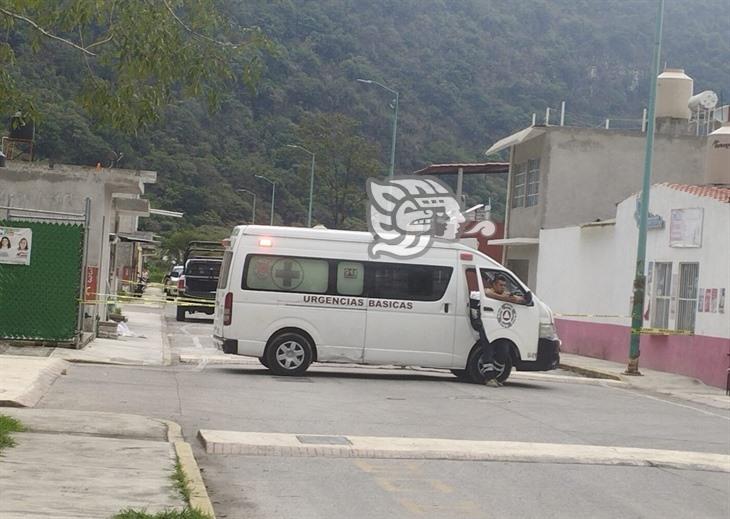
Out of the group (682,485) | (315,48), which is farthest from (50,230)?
(315,48)

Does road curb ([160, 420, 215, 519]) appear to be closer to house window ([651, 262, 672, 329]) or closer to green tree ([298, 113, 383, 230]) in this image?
house window ([651, 262, 672, 329])

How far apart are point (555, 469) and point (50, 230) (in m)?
13.0

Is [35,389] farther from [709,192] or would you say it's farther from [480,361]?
[709,192]

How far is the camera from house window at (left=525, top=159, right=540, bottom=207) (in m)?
40.3

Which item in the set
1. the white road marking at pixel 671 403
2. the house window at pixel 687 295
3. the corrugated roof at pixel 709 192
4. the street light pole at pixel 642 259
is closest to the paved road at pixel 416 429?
the white road marking at pixel 671 403

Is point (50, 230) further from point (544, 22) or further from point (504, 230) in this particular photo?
point (544, 22)

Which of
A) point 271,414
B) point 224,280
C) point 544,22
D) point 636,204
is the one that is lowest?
point 271,414

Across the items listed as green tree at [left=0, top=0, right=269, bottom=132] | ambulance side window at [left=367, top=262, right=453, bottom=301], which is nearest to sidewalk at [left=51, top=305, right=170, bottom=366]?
ambulance side window at [left=367, top=262, right=453, bottom=301]

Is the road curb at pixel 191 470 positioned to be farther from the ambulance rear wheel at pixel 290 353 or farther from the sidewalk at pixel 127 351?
the sidewalk at pixel 127 351

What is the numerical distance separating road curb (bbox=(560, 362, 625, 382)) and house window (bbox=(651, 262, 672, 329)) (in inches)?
82.1

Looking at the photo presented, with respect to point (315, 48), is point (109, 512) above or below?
below

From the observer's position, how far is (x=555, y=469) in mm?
11445

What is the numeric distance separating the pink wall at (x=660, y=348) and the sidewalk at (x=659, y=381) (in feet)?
0.73

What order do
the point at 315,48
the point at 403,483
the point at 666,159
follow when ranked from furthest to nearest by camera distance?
1. the point at 315,48
2. the point at 666,159
3. the point at 403,483
